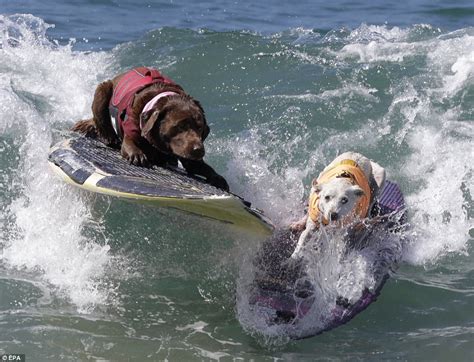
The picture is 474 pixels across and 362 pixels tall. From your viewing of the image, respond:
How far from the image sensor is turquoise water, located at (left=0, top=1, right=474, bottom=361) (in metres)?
6.19

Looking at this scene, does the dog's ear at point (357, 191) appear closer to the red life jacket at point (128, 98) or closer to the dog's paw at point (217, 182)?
the dog's paw at point (217, 182)

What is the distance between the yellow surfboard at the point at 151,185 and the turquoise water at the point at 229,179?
35 cm

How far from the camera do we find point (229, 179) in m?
8.12

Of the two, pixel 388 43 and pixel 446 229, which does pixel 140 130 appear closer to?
pixel 446 229

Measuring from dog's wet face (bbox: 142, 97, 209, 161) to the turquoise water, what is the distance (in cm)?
50

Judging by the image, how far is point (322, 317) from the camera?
6250mm

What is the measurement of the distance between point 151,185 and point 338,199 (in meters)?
1.46

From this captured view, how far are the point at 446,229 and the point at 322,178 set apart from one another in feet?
5.46

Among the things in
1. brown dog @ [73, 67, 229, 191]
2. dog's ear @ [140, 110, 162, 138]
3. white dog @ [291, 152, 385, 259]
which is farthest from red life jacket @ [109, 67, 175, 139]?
white dog @ [291, 152, 385, 259]

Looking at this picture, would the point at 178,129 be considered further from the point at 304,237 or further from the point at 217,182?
the point at 304,237

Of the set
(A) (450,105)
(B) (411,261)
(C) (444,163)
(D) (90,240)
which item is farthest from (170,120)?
(A) (450,105)

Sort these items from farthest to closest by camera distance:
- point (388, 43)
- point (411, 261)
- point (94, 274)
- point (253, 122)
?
point (388, 43) < point (253, 122) < point (411, 261) < point (94, 274)

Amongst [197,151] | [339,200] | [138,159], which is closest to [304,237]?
[339,200]

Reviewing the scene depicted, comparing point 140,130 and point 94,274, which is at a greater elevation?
point 140,130
